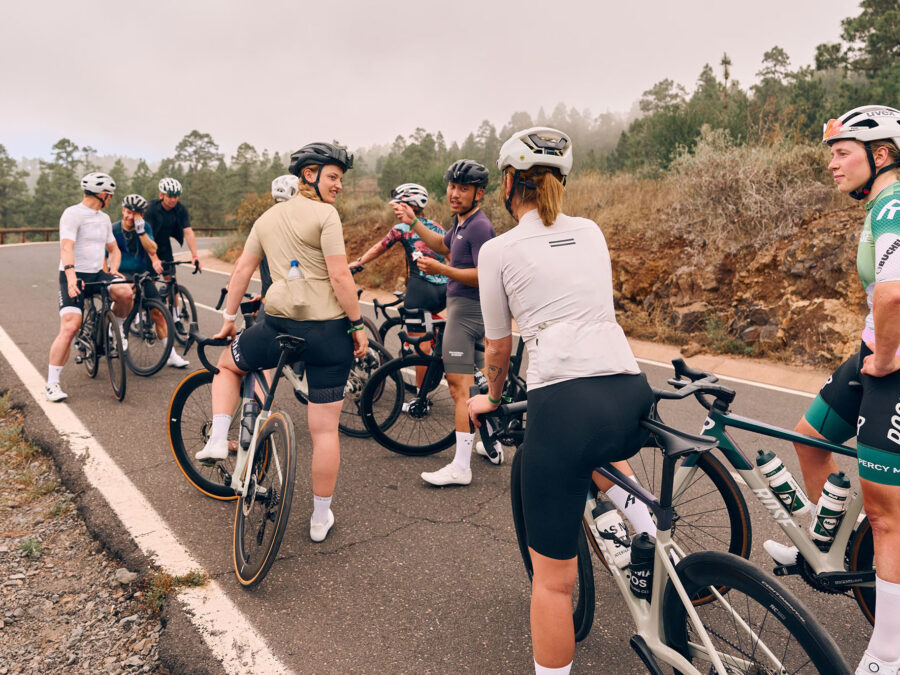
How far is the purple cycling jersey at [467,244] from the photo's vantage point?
4559 millimetres

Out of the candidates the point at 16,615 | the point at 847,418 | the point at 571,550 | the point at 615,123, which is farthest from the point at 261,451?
the point at 615,123

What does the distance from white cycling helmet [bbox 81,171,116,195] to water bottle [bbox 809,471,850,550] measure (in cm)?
675

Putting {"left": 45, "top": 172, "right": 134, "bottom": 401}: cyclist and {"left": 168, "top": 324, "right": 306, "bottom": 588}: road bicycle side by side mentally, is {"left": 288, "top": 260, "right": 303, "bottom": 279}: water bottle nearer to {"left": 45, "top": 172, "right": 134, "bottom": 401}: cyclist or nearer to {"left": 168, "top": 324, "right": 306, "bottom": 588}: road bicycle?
{"left": 168, "top": 324, "right": 306, "bottom": 588}: road bicycle

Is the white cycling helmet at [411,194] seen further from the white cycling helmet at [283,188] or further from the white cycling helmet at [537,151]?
the white cycling helmet at [537,151]

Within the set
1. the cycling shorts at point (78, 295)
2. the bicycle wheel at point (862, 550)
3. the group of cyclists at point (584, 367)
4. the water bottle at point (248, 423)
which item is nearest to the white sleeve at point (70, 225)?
the cycling shorts at point (78, 295)

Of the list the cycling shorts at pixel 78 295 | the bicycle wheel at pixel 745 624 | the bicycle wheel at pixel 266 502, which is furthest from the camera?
the cycling shorts at pixel 78 295

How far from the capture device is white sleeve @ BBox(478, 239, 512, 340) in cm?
226

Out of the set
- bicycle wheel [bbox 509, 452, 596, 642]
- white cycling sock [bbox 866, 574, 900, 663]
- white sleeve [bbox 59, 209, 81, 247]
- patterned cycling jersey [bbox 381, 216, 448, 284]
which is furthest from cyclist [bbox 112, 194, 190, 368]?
white cycling sock [bbox 866, 574, 900, 663]

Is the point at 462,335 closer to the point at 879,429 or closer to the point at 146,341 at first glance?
the point at 879,429

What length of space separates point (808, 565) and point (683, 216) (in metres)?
9.92

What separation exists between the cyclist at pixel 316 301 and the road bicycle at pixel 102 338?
3190mm

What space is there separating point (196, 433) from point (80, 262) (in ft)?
11.6

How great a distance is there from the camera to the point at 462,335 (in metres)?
4.70

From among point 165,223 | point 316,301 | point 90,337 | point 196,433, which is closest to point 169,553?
point 196,433
